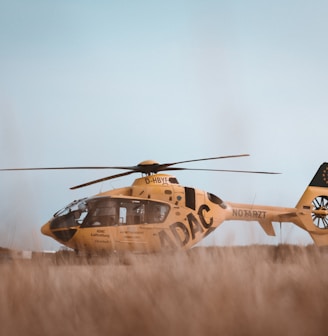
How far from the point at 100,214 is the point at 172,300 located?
10.2 meters

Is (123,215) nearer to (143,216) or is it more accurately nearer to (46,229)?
(143,216)

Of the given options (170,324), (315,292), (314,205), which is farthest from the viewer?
(314,205)

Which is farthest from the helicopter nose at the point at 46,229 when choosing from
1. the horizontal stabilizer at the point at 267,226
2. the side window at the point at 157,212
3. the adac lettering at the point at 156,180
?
the horizontal stabilizer at the point at 267,226

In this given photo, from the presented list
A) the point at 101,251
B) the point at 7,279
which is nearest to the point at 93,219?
the point at 101,251

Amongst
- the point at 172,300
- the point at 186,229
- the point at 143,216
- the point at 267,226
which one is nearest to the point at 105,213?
the point at 143,216

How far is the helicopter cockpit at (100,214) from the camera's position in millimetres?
14734

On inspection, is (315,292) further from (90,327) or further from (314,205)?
(314,205)

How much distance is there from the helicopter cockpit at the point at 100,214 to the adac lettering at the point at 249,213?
3.51 metres

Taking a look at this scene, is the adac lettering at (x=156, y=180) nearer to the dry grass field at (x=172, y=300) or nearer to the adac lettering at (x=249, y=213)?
the adac lettering at (x=249, y=213)

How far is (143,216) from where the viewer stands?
15.1m

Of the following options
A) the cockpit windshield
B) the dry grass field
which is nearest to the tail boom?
the cockpit windshield

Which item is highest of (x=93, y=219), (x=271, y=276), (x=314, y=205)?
(x=271, y=276)

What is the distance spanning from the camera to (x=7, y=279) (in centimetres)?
615

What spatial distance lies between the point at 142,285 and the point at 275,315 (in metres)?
1.65
